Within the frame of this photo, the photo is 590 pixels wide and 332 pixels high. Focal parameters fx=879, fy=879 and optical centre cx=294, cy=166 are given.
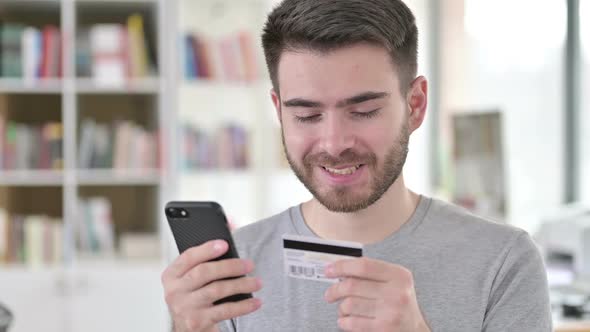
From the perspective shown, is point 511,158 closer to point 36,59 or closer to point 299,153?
point 36,59

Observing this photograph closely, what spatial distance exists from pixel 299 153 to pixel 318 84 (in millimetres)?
121

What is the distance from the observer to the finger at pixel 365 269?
122 centimetres

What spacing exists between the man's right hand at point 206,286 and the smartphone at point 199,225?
0.03m

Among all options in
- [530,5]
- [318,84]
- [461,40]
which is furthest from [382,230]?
[461,40]

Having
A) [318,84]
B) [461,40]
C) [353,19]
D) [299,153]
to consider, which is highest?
[461,40]

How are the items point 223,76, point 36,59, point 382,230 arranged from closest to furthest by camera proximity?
point 382,230
point 36,59
point 223,76

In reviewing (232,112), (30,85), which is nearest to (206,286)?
(30,85)

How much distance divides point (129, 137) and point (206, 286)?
298 cm

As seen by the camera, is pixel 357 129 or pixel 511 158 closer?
pixel 357 129

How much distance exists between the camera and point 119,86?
4141mm

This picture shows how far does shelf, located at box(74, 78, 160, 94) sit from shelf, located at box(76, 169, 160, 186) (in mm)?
380

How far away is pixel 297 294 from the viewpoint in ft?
5.01

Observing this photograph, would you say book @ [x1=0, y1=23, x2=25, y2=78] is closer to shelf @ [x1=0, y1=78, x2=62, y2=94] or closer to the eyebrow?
shelf @ [x1=0, y1=78, x2=62, y2=94]

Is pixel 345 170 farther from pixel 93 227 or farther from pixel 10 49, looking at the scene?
pixel 10 49
